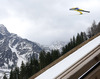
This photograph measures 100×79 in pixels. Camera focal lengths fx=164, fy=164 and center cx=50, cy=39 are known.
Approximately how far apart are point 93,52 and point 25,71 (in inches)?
2516

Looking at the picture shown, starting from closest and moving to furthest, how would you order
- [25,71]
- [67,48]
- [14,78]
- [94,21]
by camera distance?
[25,71]
[14,78]
[67,48]
[94,21]

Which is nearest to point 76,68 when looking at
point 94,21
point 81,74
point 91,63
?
point 81,74

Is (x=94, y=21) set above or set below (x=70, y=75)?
below

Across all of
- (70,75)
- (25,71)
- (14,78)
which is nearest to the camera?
(70,75)

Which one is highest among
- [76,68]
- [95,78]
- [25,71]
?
[76,68]

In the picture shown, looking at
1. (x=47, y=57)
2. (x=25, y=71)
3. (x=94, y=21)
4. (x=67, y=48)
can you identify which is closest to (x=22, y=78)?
(x=25, y=71)

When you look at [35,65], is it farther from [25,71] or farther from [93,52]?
[93,52]

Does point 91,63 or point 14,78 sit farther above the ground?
point 91,63

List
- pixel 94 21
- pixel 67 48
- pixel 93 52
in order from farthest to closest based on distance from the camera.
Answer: pixel 94 21 → pixel 67 48 → pixel 93 52

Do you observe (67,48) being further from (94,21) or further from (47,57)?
(94,21)

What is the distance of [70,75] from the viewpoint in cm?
175

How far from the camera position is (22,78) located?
6425cm

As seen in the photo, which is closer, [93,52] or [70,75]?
[70,75]

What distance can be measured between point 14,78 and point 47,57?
17760mm
